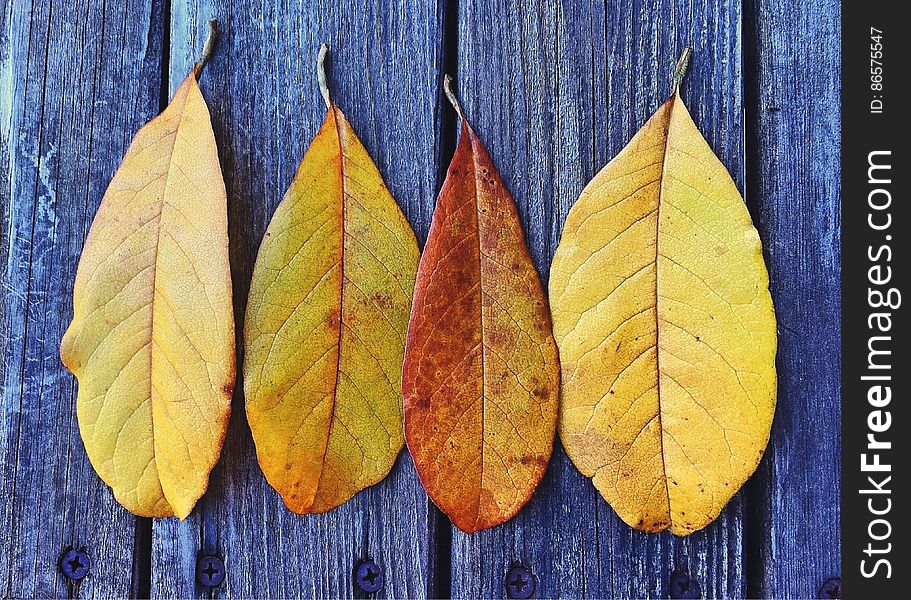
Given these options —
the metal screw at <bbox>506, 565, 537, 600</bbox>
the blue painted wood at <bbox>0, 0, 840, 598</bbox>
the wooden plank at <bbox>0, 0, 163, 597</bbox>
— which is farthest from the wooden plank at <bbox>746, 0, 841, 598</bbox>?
the wooden plank at <bbox>0, 0, 163, 597</bbox>

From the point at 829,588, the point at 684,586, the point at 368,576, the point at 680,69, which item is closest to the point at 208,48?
the point at 680,69

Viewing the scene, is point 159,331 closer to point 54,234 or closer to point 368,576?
point 54,234

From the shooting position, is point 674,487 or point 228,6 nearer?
point 674,487

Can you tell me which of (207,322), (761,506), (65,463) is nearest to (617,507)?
(761,506)

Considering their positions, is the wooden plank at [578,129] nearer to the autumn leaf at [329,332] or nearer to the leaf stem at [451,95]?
the leaf stem at [451,95]

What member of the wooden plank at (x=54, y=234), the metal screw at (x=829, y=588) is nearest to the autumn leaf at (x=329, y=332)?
the wooden plank at (x=54, y=234)

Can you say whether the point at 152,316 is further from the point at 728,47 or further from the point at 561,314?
the point at 728,47
